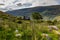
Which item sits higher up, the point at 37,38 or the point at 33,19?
the point at 33,19

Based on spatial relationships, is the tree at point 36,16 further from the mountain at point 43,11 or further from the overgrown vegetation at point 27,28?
the mountain at point 43,11

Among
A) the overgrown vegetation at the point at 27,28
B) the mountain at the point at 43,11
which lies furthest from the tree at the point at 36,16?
the mountain at the point at 43,11

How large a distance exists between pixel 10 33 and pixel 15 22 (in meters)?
0.53

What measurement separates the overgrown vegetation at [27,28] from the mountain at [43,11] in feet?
1.10

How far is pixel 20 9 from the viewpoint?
905 cm

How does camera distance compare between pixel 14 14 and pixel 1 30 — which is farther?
pixel 14 14

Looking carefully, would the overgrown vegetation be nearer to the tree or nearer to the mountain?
the tree

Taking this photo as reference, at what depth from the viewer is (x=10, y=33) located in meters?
8.13

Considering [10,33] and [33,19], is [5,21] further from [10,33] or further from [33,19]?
[33,19]

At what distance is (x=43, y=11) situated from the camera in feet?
29.2

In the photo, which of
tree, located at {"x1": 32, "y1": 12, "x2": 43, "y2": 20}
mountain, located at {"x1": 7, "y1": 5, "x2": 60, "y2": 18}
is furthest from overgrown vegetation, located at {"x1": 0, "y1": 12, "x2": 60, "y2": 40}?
mountain, located at {"x1": 7, "y1": 5, "x2": 60, "y2": 18}

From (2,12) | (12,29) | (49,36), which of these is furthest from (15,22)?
(49,36)

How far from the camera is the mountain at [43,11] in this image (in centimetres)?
884

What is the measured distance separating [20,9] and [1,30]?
1.39 metres
